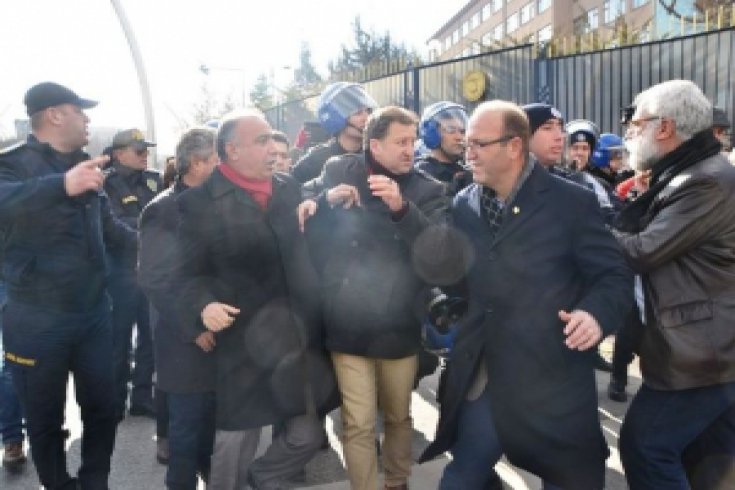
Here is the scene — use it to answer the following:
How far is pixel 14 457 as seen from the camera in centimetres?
386

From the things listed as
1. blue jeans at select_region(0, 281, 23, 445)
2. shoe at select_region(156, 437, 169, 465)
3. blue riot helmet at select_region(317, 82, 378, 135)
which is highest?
blue riot helmet at select_region(317, 82, 378, 135)

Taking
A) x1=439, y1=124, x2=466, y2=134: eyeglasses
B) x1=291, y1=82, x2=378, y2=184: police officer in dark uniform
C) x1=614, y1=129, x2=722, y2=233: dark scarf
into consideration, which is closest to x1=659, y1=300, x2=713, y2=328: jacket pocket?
x1=614, y1=129, x2=722, y2=233: dark scarf

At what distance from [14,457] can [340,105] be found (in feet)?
9.82

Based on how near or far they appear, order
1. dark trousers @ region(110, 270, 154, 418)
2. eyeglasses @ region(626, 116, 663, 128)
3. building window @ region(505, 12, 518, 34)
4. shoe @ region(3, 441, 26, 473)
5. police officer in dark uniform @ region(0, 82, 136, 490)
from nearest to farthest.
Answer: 1. eyeglasses @ region(626, 116, 663, 128)
2. police officer in dark uniform @ region(0, 82, 136, 490)
3. shoe @ region(3, 441, 26, 473)
4. dark trousers @ region(110, 270, 154, 418)
5. building window @ region(505, 12, 518, 34)

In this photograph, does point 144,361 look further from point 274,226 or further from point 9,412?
point 274,226

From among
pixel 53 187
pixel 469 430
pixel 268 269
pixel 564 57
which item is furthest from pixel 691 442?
pixel 564 57

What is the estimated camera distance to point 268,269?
2.78m

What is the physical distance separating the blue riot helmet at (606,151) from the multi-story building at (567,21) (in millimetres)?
3028

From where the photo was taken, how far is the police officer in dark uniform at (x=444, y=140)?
175 inches

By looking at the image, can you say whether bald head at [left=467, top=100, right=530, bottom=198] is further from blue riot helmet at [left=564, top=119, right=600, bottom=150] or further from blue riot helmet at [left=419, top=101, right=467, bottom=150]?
blue riot helmet at [left=564, top=119, right=600, bottom=150]

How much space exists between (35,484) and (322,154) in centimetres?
275

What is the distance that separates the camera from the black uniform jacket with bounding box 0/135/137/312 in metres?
3.02

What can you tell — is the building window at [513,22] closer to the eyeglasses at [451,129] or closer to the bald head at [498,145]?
the eyeglasses at [451,129]

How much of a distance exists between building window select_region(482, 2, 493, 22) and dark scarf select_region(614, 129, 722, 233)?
63.0 metres
